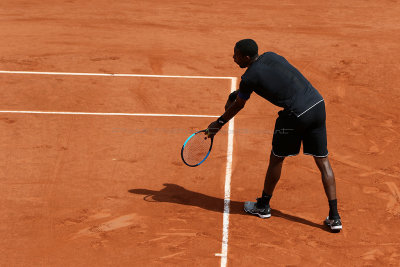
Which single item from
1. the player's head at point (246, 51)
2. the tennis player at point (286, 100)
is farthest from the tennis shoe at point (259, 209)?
the player's head at point (246, 51)

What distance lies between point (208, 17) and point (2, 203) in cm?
888

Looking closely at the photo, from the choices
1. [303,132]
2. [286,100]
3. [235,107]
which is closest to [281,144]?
[303,132]

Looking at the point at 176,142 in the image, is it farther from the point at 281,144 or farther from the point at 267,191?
the point at 281,144

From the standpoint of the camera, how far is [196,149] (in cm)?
773

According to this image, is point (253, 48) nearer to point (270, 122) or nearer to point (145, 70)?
point (270, 122)

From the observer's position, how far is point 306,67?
40.3 feet

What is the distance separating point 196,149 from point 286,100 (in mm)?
1569

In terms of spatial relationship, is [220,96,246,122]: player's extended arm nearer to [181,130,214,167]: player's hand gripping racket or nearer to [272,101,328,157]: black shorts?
[272,101,328,157]: black shorts

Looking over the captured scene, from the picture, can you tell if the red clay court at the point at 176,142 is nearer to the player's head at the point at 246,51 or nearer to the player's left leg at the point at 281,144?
the player's left leg at the point at 281,144

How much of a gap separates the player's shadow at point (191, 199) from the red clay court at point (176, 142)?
0.08 ft

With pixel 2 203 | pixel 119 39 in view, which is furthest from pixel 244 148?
pixel 119 39

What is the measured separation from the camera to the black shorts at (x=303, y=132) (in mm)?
6742

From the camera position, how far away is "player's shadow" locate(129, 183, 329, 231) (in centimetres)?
767

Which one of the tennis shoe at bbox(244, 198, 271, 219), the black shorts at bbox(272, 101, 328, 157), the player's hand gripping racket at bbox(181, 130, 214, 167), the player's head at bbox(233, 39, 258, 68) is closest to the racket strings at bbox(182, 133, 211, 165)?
the player's hand gripping racket at bbox(181, 130, 214, 167)
